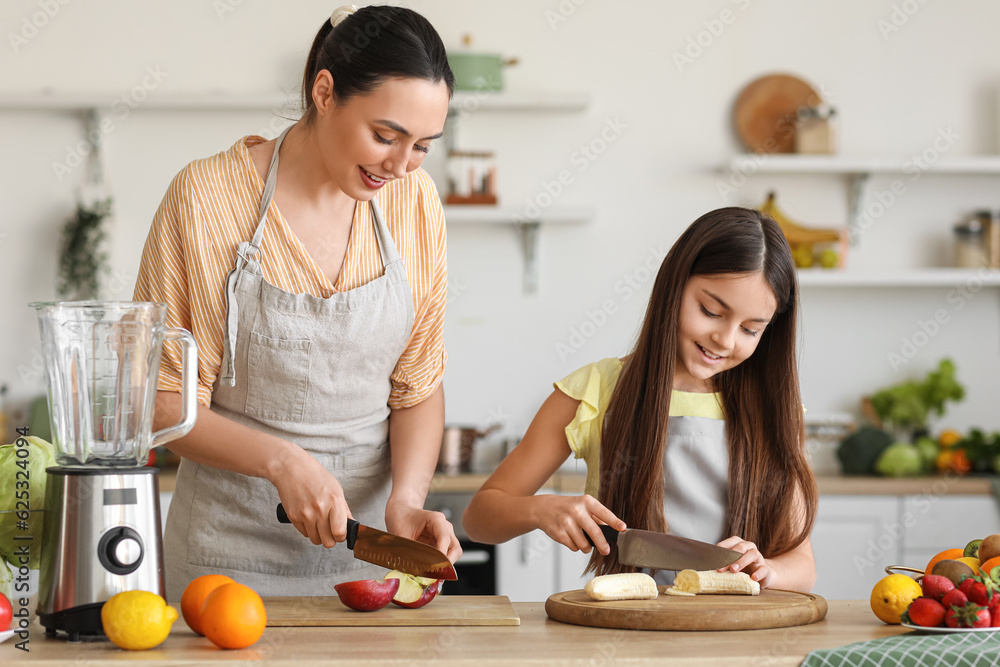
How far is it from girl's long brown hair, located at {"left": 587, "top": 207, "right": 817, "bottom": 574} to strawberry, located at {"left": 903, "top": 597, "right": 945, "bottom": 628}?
378mm

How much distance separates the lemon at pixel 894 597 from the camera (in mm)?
1112

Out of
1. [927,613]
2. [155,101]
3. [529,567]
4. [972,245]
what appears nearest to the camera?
[927,613]

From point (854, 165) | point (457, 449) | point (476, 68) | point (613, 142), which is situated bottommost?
point (457, 449)

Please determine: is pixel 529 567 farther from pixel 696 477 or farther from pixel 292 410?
pixel 292 410

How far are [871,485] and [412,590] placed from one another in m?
2.11

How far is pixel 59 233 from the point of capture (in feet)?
10.6

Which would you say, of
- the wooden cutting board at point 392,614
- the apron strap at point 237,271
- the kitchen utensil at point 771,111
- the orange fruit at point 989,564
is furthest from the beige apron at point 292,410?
the kitchen utensil at point 771,111

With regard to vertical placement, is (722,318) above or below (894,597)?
above

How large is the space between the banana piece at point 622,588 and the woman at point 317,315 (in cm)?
20

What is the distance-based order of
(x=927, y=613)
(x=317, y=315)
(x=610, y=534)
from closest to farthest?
(x=927, y=613) → (x=610, y=534) → (x=317, y=315)

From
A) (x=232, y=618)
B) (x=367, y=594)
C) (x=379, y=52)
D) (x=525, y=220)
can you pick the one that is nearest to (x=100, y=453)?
(x=232, y=618)

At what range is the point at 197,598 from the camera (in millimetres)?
1019

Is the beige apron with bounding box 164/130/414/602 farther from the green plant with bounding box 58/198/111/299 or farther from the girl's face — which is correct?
the green plant with bounding box 58/198/111/299

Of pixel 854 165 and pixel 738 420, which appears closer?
pixel 738 420
